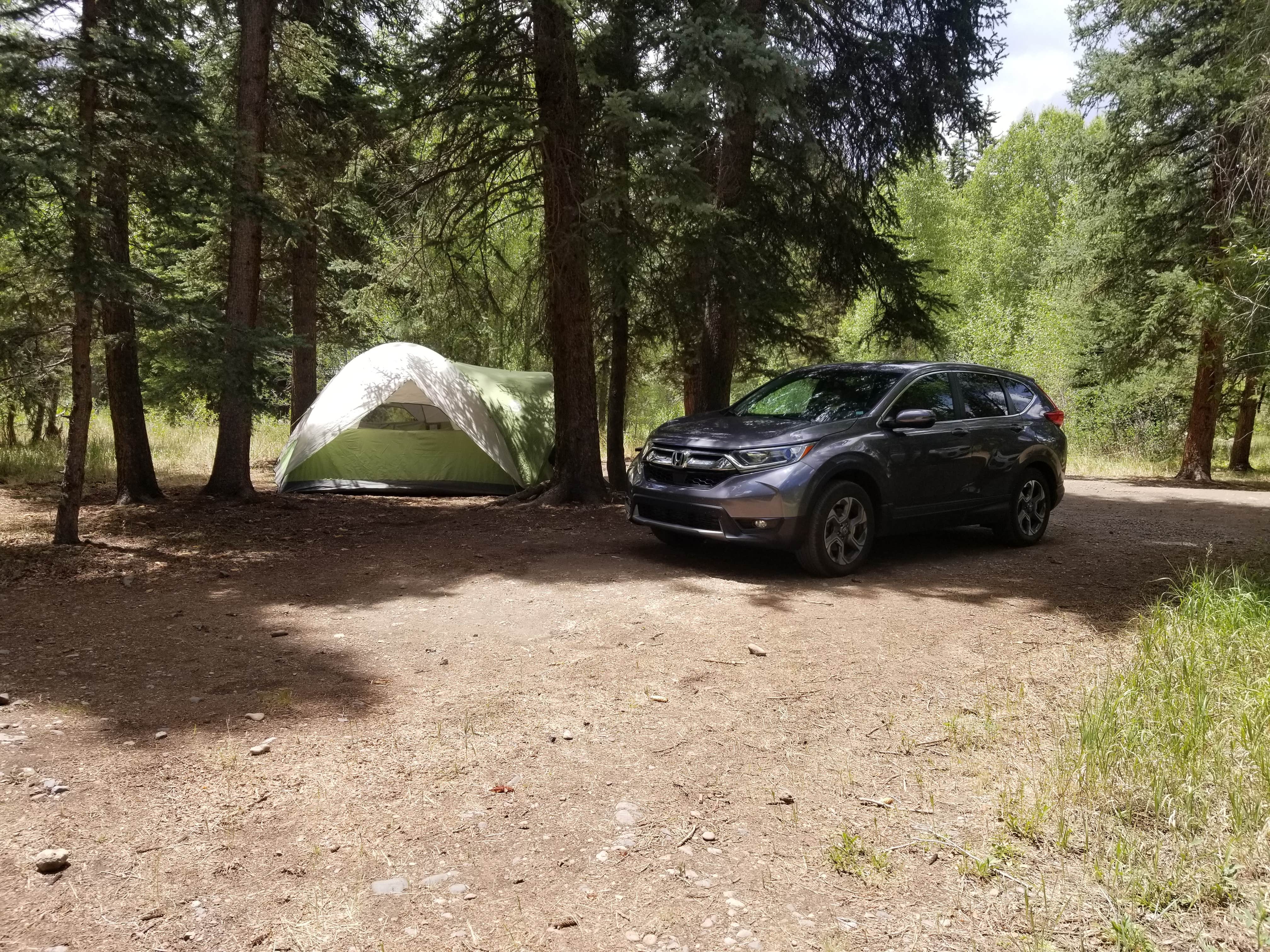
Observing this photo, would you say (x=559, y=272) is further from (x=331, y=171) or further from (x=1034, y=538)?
(x=1034, y=538)

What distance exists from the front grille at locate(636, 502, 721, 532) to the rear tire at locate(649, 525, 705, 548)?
0.25 feet

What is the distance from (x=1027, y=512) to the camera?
9.14m

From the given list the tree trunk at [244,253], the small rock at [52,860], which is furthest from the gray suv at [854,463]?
the small rock at [52,860]

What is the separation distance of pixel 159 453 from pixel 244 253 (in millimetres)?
8929

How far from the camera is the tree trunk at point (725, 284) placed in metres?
11.0

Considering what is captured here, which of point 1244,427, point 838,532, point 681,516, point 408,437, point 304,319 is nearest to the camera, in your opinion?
point 838,532

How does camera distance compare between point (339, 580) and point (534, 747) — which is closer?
point (534, 747)

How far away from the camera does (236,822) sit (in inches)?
136

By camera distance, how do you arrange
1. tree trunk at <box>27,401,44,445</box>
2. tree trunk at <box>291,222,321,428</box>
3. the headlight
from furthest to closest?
tree trunk at <box>27,401,44,445</box>, tree trunk at <box>291,222,321,428</box>, the headlight

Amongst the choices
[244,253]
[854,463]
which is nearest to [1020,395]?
[854,463]

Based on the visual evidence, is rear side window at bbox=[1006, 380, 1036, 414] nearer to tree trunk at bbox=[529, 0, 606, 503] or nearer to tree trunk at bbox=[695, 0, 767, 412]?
tree trunk at bbox=[695, 0, 767, 412]

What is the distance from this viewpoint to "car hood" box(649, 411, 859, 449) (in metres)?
7.37

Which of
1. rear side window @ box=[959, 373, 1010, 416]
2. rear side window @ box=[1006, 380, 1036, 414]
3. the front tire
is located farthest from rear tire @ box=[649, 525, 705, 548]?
rear side window @ box=[1006, 380, 1036, 414]

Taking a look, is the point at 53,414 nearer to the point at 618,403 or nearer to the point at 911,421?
the point at 618,403
